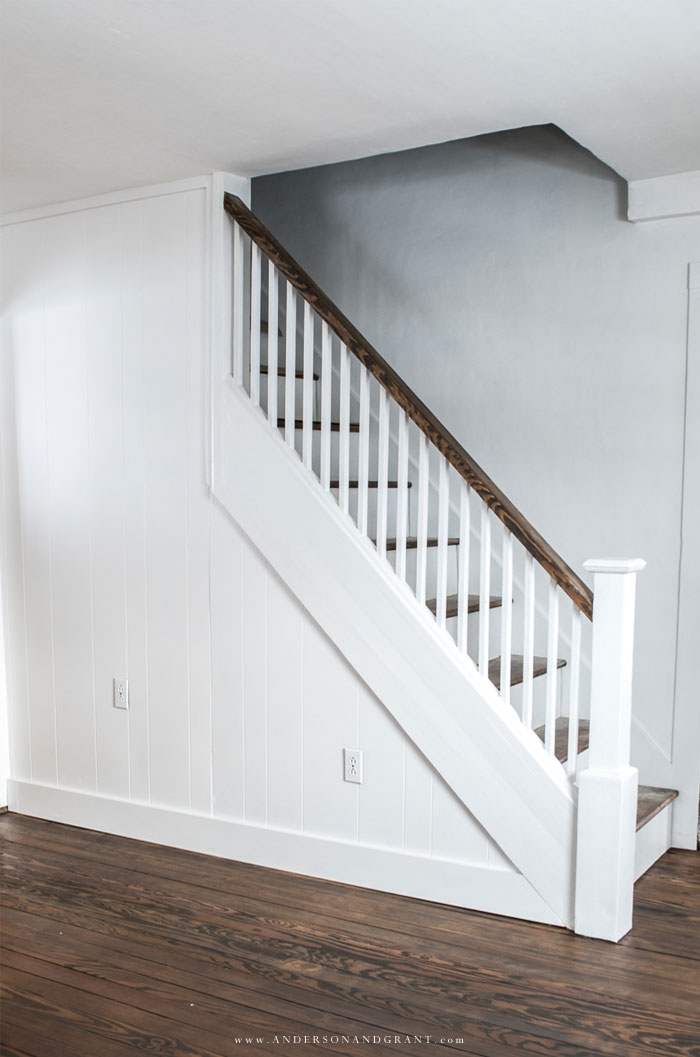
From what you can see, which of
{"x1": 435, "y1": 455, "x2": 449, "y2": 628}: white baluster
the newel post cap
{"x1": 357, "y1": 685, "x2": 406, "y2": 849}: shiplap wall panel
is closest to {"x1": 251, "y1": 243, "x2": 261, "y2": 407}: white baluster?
{"x1": 435, "y1": 455, "x2": 449, "y2": 628}: white baluster

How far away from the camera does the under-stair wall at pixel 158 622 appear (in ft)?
11.2

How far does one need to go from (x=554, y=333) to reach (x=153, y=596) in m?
1.89

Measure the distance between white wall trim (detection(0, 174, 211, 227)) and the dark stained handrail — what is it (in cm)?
18

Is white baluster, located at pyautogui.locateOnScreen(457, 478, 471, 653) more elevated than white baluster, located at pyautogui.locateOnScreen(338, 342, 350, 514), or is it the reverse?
white baluster, located at pyautogui.locateOnScreen(338, 342, 350, 514)

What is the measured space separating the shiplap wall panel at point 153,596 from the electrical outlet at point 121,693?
33 mm

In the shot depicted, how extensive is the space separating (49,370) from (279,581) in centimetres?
140

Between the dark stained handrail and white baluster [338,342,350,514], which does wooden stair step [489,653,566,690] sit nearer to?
the dark stained handrail

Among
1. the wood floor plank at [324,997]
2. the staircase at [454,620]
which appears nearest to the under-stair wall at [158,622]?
the staircase at [454,620]

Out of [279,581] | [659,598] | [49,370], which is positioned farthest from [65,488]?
[659,598]

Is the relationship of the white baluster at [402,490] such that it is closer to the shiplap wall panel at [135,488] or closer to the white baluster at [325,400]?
the white baluster at [325,400]

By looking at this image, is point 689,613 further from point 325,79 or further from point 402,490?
point 325,79

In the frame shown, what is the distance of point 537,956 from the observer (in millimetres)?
2836

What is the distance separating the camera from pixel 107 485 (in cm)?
396

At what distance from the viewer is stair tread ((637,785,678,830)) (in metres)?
3.36
